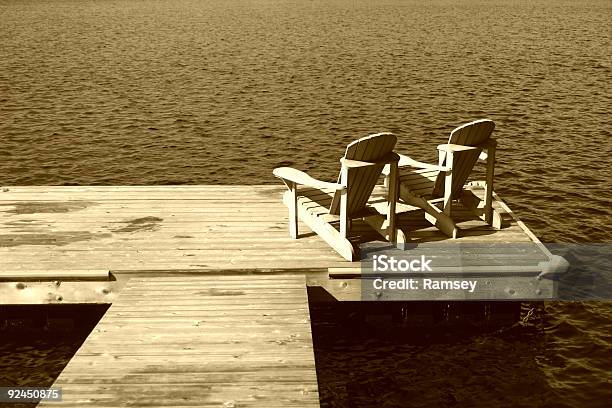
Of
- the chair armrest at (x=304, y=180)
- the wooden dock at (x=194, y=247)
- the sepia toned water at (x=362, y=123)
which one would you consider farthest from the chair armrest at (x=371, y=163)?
the sepia toned water at (x=362, y=123)

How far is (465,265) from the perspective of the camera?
25.8 feet

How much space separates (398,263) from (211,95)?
682 inches

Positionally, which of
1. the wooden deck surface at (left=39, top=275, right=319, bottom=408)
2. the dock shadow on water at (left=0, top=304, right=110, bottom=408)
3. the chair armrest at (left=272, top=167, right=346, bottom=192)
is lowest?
the dock shadow on water at (left=0, top=304, right=110, bottom=408)

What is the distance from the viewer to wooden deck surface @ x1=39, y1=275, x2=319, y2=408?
5.57m

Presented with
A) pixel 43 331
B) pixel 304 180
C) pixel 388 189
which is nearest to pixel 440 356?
pixel 388 189

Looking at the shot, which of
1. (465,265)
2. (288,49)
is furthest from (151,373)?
(288,49)

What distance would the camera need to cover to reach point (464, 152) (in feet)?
27.0

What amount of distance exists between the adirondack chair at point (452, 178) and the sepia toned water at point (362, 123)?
4.60ft

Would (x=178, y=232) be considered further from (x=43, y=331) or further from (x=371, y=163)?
(x=371, y=163)

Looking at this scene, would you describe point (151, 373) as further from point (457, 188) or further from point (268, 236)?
point (457, 188)

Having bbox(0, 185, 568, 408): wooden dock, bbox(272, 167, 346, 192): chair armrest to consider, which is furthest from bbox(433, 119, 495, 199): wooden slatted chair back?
bbox(272, 167, 346, 192): chair armrest

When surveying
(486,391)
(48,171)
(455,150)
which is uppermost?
(455,150)

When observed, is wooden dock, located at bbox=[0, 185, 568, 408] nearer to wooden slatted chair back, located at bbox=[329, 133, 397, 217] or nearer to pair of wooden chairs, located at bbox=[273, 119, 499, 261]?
pair of wooden chairs, located at bbox=[273, 119, 499, 261]

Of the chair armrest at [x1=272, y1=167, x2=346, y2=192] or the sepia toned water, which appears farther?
the sepia toned water
